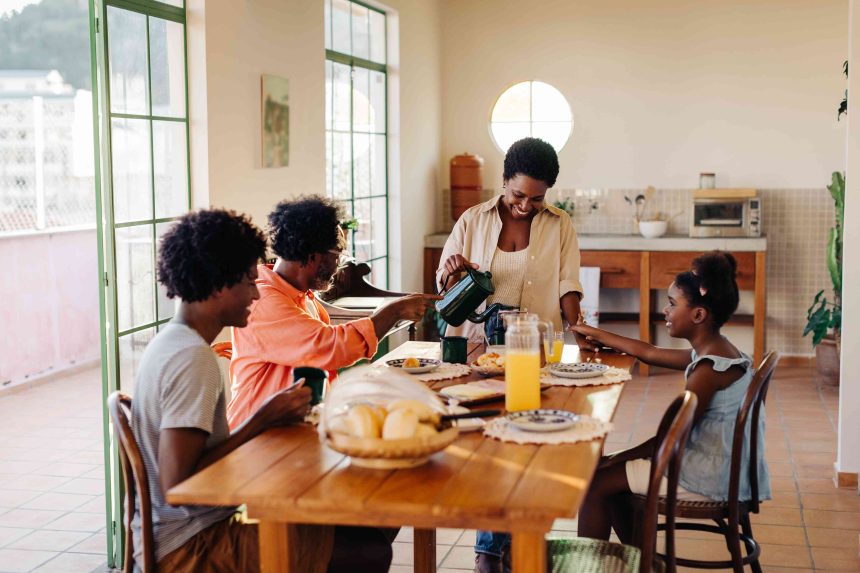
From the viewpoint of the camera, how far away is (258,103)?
174 inches

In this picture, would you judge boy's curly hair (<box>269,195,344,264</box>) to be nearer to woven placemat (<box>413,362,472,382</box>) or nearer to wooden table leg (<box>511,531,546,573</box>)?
woven placemat (<box>413,362,472,382</box>)

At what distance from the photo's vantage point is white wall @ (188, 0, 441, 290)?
399cm

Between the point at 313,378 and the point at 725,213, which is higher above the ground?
the point at 725,213

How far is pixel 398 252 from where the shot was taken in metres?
6.68

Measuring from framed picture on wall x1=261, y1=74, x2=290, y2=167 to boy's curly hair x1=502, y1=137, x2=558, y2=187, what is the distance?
1419mm

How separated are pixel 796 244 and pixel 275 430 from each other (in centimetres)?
561

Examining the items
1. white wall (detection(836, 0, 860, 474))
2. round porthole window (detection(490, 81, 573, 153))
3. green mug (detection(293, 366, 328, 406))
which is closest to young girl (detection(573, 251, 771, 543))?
green mug (detection(293, 366, 328, 406))

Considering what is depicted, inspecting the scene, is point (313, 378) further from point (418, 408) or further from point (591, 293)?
point (591, 293)

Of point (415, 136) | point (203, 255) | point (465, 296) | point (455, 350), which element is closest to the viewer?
point (203, 255)

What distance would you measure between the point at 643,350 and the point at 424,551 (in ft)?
2.94

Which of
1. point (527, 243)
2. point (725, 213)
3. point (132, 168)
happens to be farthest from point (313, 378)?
point (725, 213)

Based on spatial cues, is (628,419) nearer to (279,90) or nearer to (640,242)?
(640,242)

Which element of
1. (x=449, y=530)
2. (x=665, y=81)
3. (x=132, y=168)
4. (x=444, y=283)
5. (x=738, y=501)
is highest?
(x=665, y=81)

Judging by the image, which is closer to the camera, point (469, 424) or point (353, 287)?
point (469, 424)
